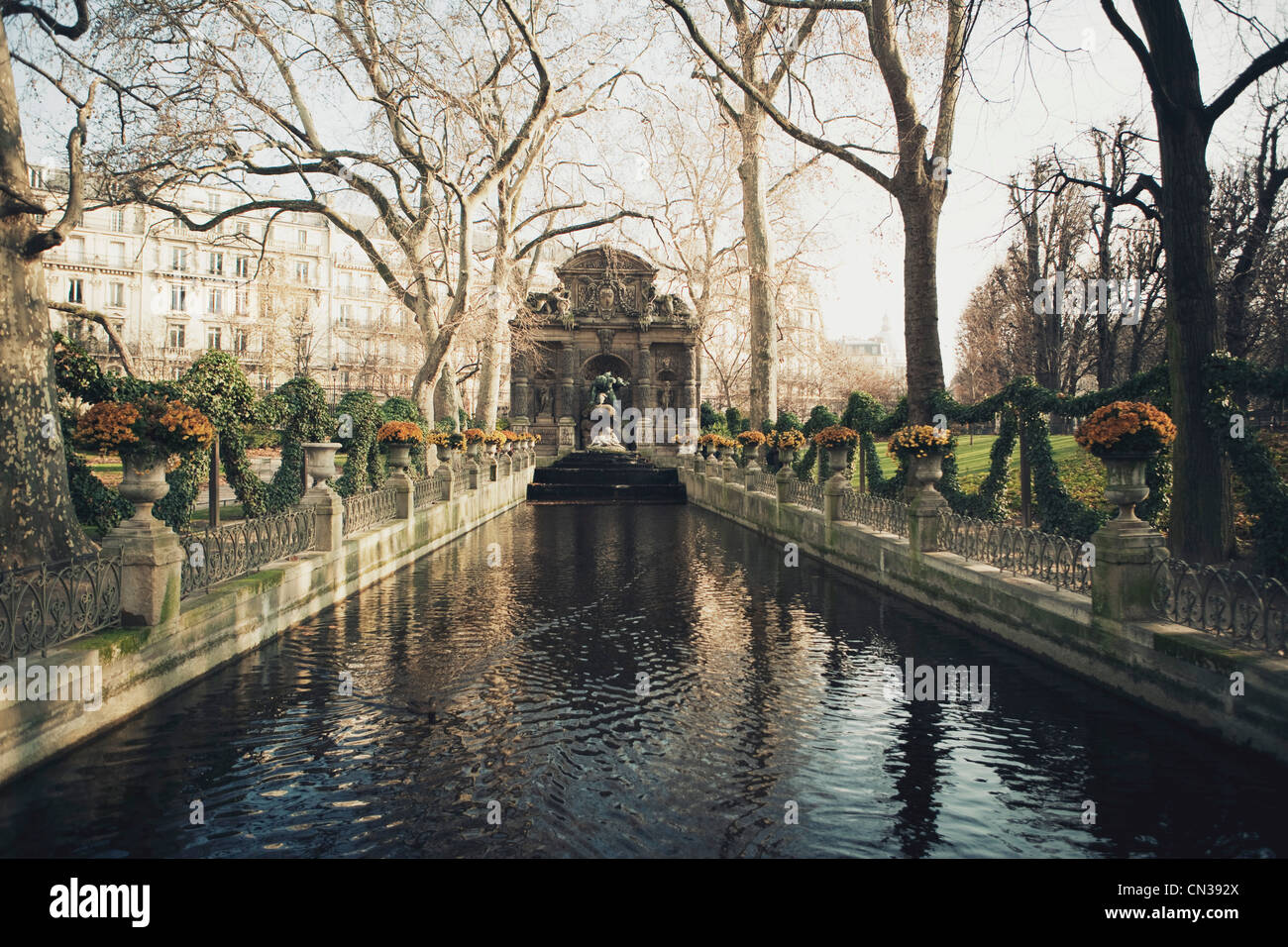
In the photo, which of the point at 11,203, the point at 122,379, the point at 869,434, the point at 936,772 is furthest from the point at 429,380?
the point at 936,772

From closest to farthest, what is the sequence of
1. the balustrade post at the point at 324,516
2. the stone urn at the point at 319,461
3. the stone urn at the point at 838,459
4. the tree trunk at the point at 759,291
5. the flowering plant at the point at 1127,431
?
1. the flowering plant at the point at 1127,431
2. the balustrade post at the point at 324,516
3. the stone urn at the point at 319,461
4. the stone urn at the point at 838,459
5. the tree trunk at the point at 759,291

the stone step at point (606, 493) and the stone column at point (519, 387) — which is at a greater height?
the stone column at point (519, 387)

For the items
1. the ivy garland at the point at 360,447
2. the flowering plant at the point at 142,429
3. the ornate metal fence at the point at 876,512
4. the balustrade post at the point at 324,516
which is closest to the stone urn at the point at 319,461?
the balustrade post at the point at 324,516

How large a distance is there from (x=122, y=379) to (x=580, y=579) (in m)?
8.74

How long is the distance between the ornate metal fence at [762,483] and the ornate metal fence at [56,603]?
15488 mm

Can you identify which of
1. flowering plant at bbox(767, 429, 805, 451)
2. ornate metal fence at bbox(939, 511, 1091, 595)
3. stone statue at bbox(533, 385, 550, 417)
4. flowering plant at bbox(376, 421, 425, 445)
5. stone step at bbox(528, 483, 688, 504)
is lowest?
stone step at bbox(528, 483, 688, 504)

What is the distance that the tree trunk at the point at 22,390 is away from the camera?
9.27 m

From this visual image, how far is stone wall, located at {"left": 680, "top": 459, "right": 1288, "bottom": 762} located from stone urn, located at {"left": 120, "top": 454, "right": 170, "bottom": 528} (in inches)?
343

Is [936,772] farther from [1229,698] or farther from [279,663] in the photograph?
[279,663]

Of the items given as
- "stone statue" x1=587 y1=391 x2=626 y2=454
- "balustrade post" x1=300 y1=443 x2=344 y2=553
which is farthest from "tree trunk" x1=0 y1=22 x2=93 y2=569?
"stone statue" x1=587 y1=391 x2=626 y2=454

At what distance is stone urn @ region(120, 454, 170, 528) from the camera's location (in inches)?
305

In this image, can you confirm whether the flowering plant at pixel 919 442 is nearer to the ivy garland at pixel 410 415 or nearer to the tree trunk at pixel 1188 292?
the tree trunk at pixel 1188 292

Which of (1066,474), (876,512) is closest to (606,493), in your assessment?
(1066,474)

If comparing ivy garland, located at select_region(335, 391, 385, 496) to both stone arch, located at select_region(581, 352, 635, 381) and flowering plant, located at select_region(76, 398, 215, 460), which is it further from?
stone arch, located at select_region(581, 352, 635, 381)
